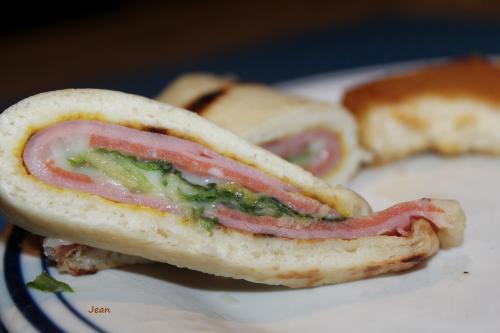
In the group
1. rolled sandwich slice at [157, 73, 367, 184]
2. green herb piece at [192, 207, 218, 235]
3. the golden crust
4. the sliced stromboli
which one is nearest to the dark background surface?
the golden crust

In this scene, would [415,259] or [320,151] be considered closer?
[415,259]

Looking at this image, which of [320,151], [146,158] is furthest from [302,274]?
[320,151]

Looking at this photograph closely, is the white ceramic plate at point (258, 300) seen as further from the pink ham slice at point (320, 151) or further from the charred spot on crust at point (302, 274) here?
the pink ham slice at point (320, 151)

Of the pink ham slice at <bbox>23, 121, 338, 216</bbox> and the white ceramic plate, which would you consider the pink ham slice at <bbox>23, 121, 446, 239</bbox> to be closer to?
the pink ham slice at <bbox>23, 121, 338, 216</bbox>

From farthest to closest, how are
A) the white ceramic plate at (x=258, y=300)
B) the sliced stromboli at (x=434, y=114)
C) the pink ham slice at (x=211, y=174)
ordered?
1. the sliced stromboli at (x=434, y=114)
2. the pink ham slice at (x=211, y=174)
3. the white ceramic plate at (x=258, y=300)

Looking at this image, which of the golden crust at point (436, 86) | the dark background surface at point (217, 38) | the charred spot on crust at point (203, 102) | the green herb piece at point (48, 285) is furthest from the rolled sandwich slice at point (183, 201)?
the dark background surface at point (217, 38)

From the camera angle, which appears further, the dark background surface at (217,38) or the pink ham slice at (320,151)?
the dark background surface at (217,38)

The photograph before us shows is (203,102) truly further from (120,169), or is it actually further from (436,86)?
(436,86)
